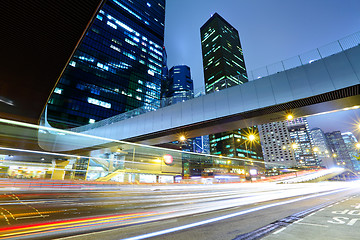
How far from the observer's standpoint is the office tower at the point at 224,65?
12988 centimetres

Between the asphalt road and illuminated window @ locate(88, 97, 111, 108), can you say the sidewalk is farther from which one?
illuminated window @ locate(88, 97, 111, 108)

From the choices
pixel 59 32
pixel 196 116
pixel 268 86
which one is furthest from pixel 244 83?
pixel 59 32

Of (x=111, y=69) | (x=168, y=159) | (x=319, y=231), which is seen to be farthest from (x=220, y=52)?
(x=319, y=231)

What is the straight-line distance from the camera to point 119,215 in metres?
5.23

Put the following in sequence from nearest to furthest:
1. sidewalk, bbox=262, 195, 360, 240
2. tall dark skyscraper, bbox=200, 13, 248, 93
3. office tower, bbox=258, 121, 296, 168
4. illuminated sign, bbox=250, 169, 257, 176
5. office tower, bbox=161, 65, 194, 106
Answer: sidewalk, bbox=262, 195, 360, 240, illuminated sign, bbox=250, 169, 257, 176, tall dark skyscraper, bbox=200, 13, 248, 93, office tower, bbox=258, 121, 296, 168, office tower, bbox=161, 65, 194, 106

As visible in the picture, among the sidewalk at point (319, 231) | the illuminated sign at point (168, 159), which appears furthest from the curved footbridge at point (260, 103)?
the sidewalk at point (319, 231)

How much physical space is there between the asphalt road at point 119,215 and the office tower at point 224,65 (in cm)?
12478

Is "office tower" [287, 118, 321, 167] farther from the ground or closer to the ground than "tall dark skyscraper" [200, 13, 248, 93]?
closer to the ground

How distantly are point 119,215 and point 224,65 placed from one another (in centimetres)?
14568

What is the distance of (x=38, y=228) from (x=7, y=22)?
20.2 feet

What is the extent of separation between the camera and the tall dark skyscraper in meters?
139

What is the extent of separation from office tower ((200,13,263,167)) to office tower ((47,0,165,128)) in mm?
59095

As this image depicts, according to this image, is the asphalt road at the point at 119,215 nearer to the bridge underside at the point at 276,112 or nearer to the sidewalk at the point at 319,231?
the sidewalk at the point at 319,231

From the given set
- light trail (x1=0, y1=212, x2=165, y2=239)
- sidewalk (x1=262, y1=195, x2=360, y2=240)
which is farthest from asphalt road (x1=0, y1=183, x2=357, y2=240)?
sidewalk (x1=262, y1=195, x2=360, y2=240)
